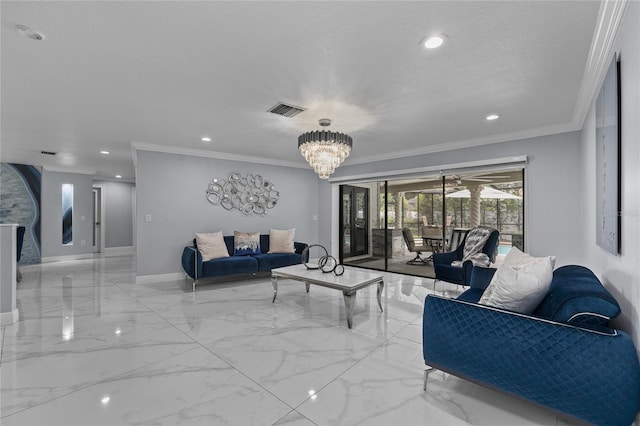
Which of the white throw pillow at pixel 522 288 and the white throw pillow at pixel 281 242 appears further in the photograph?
the white throw pillow at pixel 281 242

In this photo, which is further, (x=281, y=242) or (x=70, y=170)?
(x=70, y=170)

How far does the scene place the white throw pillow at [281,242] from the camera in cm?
573

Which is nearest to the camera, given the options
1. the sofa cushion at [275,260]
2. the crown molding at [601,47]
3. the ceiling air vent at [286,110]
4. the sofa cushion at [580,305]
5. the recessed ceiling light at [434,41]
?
the sofa cushion at [580,305]

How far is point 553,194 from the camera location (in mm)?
4031

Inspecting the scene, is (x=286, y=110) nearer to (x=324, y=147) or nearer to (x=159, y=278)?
(x=324, y=147)

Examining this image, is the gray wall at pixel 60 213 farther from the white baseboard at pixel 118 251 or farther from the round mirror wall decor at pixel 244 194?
the round mirror wall decor at pixel 244 194

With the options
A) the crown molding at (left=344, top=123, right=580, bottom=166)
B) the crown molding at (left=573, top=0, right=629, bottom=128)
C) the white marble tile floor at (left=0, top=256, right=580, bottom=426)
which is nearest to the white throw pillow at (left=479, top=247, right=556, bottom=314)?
the white marble tile floor at (left=0, top=256, right=580, bottom=426)

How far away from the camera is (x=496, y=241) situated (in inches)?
158

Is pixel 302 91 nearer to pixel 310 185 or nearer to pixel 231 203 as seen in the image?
pixel 231 203

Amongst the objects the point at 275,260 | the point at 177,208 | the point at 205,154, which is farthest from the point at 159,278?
the point at 205,154

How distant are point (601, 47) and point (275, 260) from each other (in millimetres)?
4675

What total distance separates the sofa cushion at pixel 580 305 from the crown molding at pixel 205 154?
5273mm

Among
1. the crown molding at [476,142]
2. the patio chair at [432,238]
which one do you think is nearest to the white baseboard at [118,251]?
the crown molding at [476,142]

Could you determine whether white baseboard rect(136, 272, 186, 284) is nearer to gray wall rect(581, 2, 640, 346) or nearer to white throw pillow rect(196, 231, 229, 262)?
white throw pillow rect(196, 231, 229, 262)
